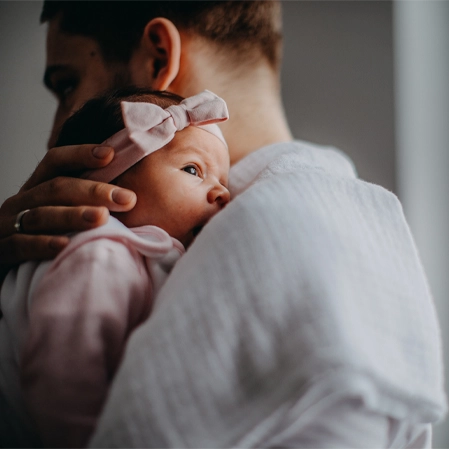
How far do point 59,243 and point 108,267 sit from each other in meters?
0.07

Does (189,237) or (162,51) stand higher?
(162,51)

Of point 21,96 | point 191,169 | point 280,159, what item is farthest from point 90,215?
point 21,96

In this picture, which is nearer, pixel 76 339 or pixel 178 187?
pixel 76 339

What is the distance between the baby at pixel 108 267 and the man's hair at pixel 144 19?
0.78 ft

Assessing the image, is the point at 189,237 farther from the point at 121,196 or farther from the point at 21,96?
the point at 21,96

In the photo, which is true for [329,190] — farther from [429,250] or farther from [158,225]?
[429,250]

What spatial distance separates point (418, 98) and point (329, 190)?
772mm

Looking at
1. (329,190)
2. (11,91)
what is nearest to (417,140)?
(329,190)

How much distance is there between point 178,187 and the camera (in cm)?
52

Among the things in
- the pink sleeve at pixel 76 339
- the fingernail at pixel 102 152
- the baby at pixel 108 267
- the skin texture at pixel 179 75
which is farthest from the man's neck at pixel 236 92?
the pink sleeve at pixel 76 339

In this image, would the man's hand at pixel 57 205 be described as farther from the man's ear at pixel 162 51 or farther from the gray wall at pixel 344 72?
the gray wall at pixel 344 72

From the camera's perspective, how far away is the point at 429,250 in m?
1.01

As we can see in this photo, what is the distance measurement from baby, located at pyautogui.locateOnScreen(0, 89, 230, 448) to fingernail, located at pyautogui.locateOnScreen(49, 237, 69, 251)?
0.01 m

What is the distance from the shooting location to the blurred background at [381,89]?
1046mm
